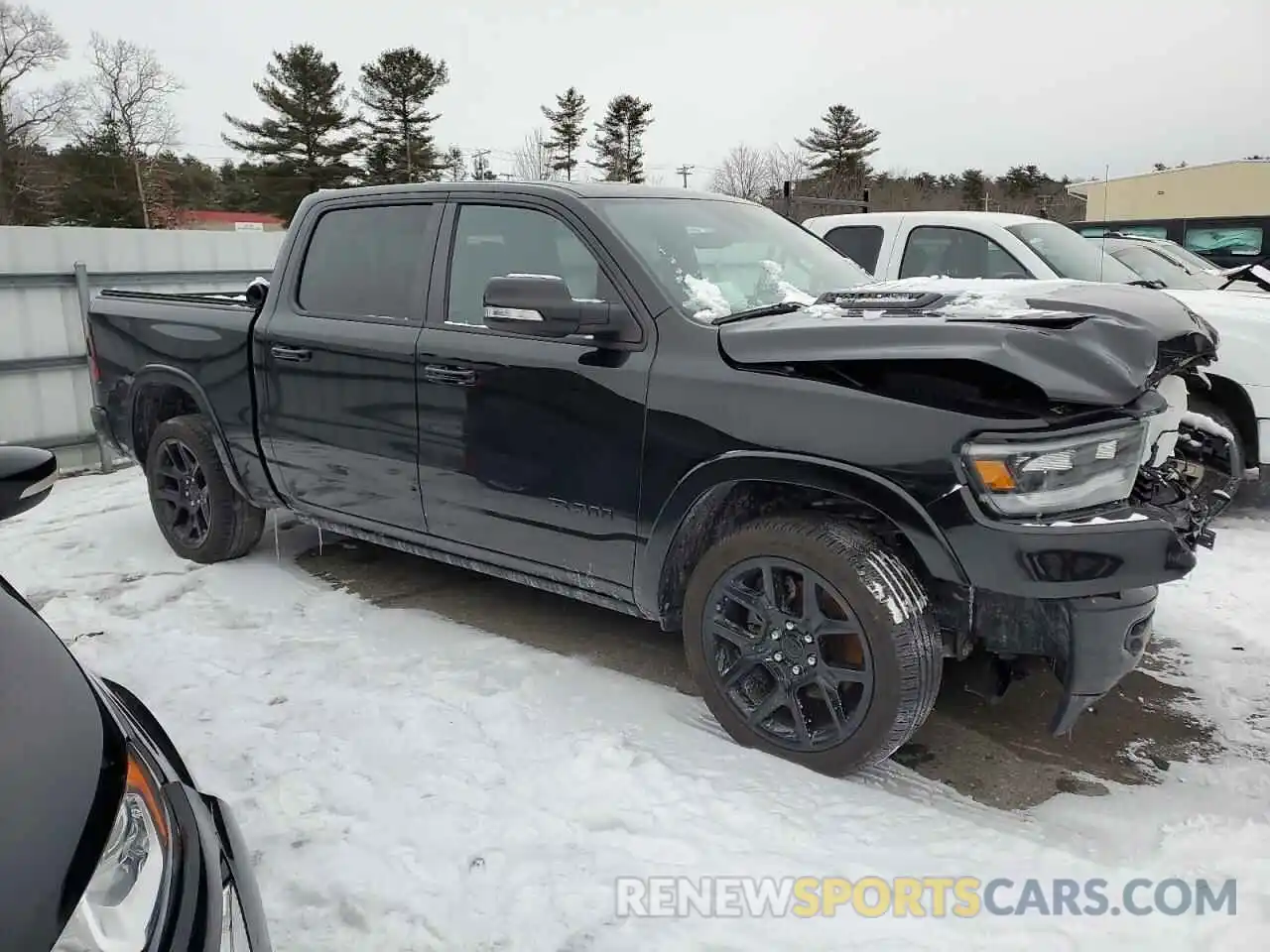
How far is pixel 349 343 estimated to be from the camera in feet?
13.6

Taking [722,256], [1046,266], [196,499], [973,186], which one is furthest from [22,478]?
[973,186]

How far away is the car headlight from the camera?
131cm

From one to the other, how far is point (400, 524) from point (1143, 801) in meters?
2.99

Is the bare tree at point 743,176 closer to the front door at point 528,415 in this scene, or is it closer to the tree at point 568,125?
the tree at point 568,125

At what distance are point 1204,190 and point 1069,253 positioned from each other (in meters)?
24.2

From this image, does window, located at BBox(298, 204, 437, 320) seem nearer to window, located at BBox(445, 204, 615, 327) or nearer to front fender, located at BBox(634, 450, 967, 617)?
window, located at BBox(445, 204, 615, 327)

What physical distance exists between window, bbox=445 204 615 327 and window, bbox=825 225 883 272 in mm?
3805

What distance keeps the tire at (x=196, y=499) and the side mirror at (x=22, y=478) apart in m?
2.75

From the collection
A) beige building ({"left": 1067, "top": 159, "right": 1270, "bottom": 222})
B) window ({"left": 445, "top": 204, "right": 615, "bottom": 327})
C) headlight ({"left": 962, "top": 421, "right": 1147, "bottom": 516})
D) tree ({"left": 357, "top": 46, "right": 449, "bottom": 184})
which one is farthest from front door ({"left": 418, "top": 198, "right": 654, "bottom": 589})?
tree ({"left": 357, "top": 46, "right": 449, "bottom": 184})

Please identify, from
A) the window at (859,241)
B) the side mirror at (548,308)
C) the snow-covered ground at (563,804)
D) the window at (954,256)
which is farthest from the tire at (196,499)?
the window at (954,256)

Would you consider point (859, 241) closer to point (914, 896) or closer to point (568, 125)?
point (914, 896)

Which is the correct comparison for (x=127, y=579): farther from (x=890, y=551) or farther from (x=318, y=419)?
(x=890, y=551)

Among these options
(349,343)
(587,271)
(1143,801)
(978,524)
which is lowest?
(1143,801)

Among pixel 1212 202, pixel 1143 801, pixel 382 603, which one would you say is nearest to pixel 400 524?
pixel 382 603
